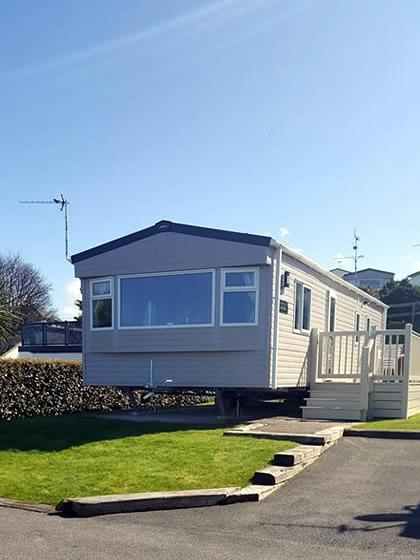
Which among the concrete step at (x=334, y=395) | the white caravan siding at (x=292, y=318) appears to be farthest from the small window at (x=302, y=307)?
the concrete step at (x=334, y=395)

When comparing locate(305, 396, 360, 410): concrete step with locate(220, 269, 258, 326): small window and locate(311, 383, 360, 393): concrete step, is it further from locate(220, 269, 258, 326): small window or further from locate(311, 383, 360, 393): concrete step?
locate(220, 269, 258, 326): small window

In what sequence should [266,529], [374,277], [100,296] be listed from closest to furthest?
[266,529] < [100,296] < [374,277]

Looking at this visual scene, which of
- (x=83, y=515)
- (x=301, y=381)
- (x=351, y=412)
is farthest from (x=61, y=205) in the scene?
(x=83, y=515)

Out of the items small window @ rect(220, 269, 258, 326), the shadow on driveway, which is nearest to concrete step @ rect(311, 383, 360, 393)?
small window @ rect(220, 269, 258, 326)

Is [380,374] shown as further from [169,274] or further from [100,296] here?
[100,296]

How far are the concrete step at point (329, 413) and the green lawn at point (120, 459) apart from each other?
9.81ft

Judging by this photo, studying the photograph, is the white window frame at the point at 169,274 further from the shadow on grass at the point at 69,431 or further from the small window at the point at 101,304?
the shadow on grass at the point at 69,431

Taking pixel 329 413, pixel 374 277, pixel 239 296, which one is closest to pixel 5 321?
pixel 239 296

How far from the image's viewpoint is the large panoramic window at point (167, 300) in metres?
12.8

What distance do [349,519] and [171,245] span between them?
8300 mm

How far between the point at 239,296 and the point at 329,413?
314 centimetres

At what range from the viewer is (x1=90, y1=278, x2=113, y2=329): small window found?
14.0 m

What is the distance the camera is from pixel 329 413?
42.1 feet

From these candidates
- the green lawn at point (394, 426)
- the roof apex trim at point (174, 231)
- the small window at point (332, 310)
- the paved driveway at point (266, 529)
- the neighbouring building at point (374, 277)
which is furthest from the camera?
the neighbouring building at point (374, 277)
